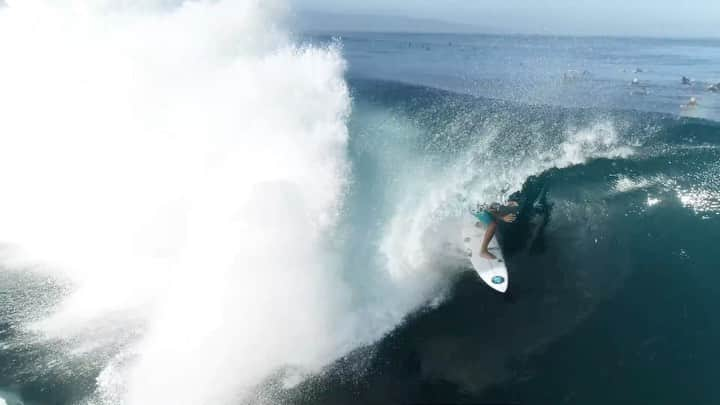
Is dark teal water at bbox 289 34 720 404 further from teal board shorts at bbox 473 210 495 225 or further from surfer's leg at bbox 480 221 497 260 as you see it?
teal board shorts at bbox 473 210 495 225

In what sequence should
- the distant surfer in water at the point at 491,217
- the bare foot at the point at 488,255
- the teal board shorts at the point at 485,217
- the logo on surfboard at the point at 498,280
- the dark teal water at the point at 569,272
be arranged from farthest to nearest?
the teal board shorts at the point at 485,217 < the distant surfer in water at the point at 491,217 < the bare foot at the point at 488,255 < the logo on surfboard at the point at 498,280 < the dark teal water at the point at 569,272

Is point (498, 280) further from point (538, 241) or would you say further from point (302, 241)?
point (302, 241)

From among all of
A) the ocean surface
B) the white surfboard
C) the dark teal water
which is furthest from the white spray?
the white surfboard

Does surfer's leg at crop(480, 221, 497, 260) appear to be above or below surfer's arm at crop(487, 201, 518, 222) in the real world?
below

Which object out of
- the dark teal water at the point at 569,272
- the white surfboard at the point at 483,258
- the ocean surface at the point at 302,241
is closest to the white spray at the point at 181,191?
the ocean surface at the point at 302,241

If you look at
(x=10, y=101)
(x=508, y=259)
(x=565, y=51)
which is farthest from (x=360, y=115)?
(x=565, y=51)

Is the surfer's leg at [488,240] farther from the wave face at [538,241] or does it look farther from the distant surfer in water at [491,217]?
the wave face at [538,241]
